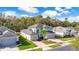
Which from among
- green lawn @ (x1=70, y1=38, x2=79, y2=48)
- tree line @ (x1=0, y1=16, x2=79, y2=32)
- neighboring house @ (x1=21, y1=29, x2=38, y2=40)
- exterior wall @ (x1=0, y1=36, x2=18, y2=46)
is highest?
tree line @ (x1=0, y1=16, x2=79, y2=32)

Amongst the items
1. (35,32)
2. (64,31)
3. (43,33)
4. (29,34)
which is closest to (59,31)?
(64,31)

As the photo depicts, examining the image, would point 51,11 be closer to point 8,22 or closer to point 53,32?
point 53,32

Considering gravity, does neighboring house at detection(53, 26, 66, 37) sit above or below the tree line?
below

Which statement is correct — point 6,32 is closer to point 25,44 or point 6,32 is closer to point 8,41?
point 8,41

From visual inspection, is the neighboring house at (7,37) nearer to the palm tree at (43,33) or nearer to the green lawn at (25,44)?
the green lawn at (25,44)

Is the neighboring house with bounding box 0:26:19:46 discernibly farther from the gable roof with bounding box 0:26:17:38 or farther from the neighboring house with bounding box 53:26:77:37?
the neighboring house with bounding box 53:26:77:37

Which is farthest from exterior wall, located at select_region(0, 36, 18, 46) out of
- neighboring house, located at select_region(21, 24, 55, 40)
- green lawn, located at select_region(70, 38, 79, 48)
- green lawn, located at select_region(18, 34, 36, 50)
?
green lawn, located at select_region(70, 38, 79, 48)
